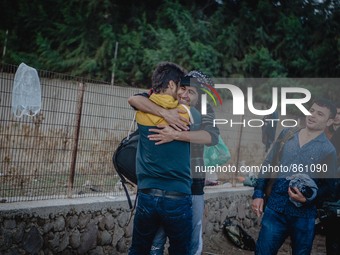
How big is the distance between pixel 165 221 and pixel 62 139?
104 inches

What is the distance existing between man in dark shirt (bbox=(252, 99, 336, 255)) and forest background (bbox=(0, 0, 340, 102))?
Result: 14.1m

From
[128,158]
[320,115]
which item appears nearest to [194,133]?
[128,158]

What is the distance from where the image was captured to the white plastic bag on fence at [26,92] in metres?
4.42

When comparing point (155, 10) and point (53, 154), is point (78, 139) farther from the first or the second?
point (155, 10)

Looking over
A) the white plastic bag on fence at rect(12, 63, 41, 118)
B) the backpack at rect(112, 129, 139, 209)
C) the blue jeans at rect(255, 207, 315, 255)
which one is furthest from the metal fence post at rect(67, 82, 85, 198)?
the blue jeans at rect(255, 207, 315, 255)

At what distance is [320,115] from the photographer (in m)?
3.58

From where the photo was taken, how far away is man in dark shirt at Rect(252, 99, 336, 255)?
11.1 ft

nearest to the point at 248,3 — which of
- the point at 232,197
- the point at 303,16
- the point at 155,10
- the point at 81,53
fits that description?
the point at 303,16

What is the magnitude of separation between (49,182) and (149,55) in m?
13.5

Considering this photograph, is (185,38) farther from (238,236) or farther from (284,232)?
(284,232)

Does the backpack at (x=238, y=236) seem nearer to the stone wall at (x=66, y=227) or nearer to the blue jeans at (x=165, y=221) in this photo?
the stone wall at (x=66, y=227)

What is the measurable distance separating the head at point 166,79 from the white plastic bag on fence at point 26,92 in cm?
215

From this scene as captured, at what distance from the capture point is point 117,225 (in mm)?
5348

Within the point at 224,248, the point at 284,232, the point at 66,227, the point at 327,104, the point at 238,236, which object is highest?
the point at 327,104
